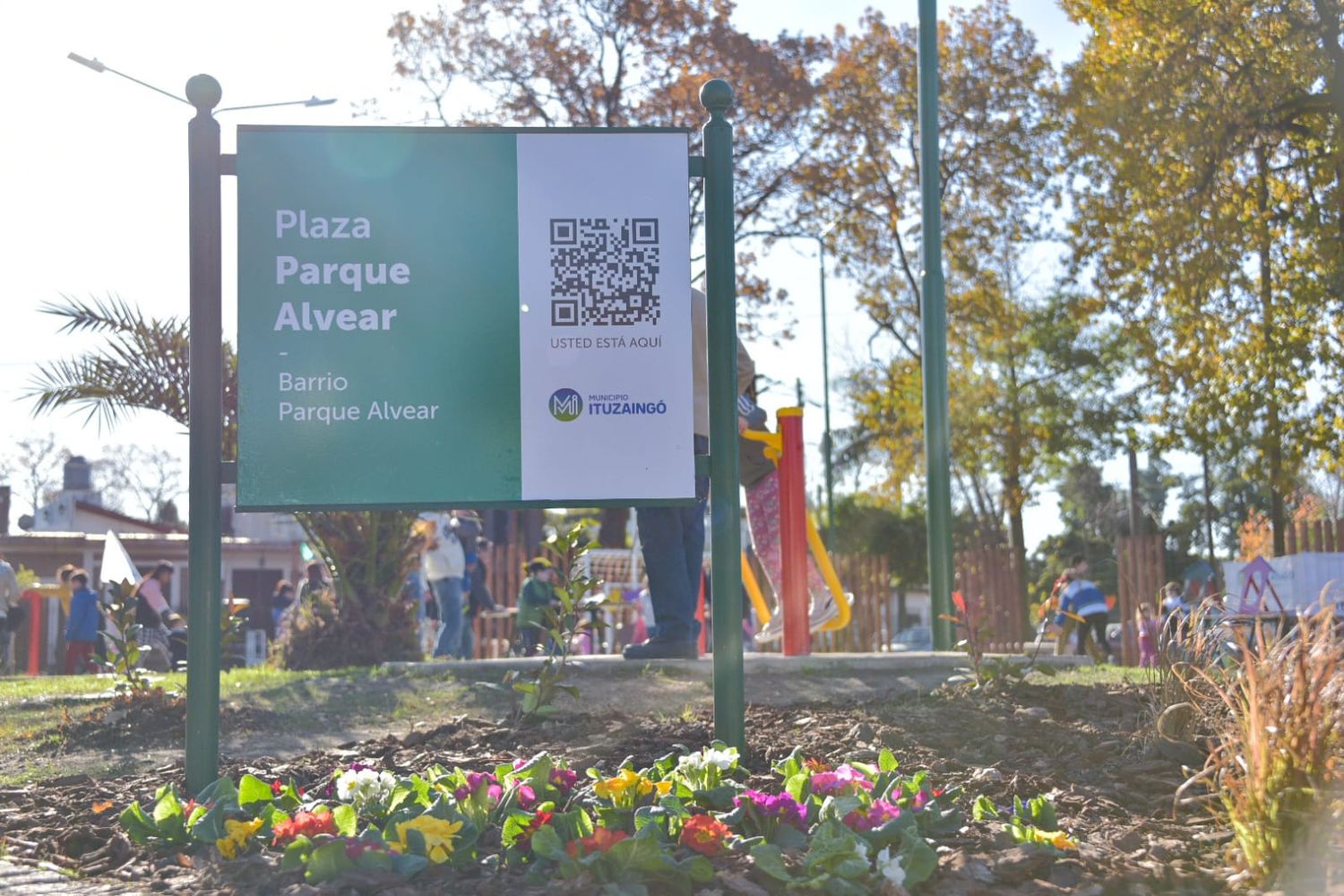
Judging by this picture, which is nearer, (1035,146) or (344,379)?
(344,379)

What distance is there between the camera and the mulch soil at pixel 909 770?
3061 millimetres

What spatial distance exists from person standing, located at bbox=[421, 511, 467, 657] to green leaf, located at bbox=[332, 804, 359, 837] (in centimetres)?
954

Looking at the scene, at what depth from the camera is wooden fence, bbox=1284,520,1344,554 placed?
61.3 feet

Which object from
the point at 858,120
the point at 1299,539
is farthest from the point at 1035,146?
the point at 1299,539

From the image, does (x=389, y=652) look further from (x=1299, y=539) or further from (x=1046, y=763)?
(x=1299, y=539)

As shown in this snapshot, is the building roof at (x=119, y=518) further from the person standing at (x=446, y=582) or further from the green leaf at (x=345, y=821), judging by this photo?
the green leaf at (x=345, y=821)

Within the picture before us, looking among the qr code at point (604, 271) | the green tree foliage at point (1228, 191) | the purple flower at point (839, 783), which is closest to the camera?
the purple flower at point (839, 783)

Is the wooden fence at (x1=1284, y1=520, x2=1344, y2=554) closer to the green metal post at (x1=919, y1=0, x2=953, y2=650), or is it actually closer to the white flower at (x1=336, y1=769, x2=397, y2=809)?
the green metal post at (x1=919, y1=0, x2=953, y2=650)

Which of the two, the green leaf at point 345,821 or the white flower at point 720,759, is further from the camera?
the white flower at point 720,759

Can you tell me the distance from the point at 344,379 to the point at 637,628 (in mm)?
14925

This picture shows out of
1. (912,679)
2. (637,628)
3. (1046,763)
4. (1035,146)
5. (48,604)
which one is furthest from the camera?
(48,604)

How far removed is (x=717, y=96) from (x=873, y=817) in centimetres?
266

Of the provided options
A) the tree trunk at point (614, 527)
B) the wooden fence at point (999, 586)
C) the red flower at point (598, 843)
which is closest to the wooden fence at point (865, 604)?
the wooden fence at point (999, 586)

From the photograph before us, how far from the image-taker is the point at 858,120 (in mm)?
23828
